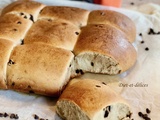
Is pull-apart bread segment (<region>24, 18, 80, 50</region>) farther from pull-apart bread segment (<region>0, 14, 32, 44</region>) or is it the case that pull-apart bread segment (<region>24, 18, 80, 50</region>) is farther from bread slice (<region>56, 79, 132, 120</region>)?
bread slice (<region>56, 79, 132, 120</region>)

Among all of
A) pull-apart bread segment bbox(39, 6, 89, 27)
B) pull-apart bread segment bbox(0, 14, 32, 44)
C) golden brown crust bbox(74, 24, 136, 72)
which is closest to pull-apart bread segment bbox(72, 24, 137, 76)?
golden brown crust bbox(74, 24, 136, 72)

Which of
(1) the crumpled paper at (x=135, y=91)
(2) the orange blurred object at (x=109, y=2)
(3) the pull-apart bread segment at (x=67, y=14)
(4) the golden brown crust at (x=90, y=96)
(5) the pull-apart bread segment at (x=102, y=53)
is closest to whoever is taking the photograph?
(4) the golden brown crust at (x=90, y=96)

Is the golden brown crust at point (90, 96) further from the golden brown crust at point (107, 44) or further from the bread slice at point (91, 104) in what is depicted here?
the golden brown crust at point (107, 44)

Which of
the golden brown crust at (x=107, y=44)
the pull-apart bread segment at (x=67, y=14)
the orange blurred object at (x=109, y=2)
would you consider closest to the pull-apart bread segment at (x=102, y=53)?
the golden brown crust at (x=107, y=44)

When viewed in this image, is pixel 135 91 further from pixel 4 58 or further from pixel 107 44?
pixel 4 58

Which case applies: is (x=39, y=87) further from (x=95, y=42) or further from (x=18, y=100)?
(x=95, y=42)
